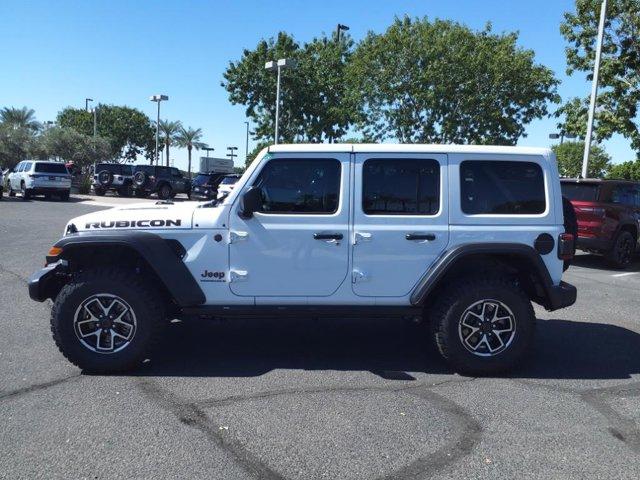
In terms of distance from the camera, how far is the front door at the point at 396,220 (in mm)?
4758

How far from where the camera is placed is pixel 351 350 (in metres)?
5.54

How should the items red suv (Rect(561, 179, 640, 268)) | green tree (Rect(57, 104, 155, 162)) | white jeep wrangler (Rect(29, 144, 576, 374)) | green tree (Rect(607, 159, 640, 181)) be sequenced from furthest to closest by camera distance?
green tree (Rect(57, 104, 155, 162))
green tree (Rect(607, 159, 640, 181))
red suv (Rect(561, 179, 640, 268))
white jeep wrangler (Rect(29, 144, 576, 374))

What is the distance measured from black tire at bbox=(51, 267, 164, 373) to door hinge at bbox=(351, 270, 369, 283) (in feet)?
5.29

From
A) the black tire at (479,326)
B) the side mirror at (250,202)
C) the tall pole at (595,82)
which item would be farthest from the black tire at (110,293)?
the tall pole at (595,82)

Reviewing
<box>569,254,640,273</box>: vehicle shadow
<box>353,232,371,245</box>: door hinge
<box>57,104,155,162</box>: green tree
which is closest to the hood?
<box>353,232,371,245</box>: door hinge

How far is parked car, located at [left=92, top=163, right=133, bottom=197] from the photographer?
31.6 meters

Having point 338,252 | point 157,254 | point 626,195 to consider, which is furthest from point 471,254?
point 626,195

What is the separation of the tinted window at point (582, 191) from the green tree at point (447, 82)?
13.1 metres

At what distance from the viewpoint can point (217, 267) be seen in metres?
4.71

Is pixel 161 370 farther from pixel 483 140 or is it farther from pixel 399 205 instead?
pixel 483 140

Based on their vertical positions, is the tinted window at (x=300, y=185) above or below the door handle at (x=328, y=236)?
above

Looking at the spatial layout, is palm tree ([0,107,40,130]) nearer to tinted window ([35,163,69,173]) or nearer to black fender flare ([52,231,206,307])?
tinted window ([35,163,69,173])

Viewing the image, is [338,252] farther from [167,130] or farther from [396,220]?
[167,130]

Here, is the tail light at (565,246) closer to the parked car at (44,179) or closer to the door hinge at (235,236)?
the door hinge at (235,236)
